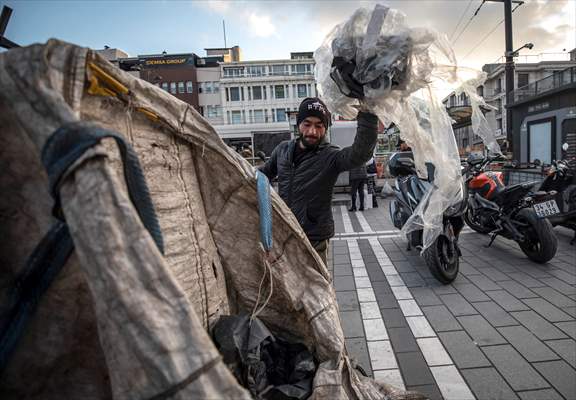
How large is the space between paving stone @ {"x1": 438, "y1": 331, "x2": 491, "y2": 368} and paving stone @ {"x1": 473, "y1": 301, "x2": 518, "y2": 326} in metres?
0.42

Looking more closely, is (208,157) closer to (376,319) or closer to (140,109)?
(140,109)

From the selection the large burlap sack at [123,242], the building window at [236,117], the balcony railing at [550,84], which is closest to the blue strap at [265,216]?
the large burlap sack at [123,242]

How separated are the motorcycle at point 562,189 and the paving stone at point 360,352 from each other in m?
3.73

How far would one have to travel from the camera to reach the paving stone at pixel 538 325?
2.83m

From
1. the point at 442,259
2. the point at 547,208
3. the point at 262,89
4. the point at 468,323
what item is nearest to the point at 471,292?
the point at 442,259

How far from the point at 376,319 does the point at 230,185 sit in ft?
8.13

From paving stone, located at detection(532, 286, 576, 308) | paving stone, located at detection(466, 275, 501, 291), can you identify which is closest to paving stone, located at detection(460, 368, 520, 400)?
paving stone, located at detection(532, 286, 576, 308)

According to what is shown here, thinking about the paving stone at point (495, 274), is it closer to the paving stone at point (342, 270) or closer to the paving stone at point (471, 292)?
the paving stone at point (471, 292)

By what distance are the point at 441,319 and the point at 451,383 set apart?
1.00 metres

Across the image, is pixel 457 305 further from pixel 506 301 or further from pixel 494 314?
pixel 506 301

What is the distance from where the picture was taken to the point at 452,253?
4.20 m

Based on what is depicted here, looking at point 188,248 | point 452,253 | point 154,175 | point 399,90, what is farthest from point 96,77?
point 452,253

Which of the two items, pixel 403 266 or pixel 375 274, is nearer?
pixel 375 274

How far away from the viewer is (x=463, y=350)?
2.71m
